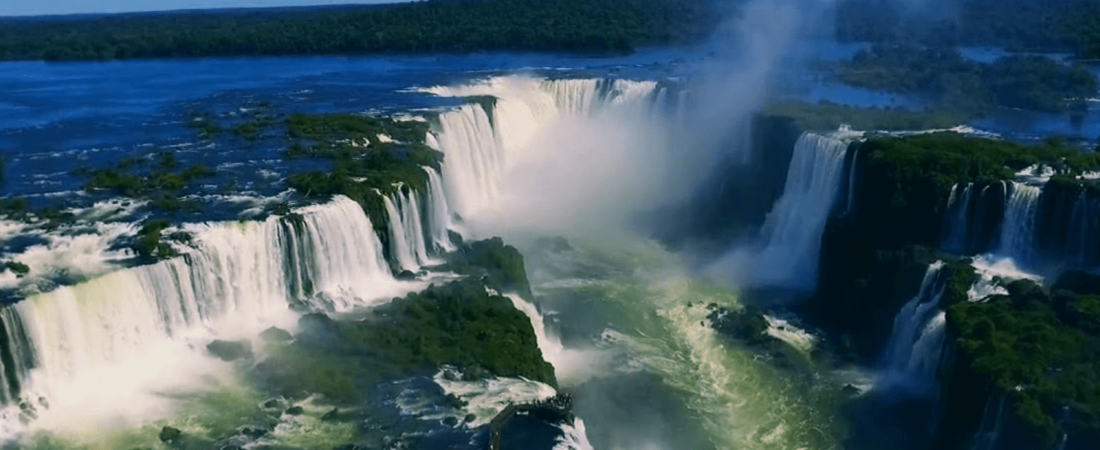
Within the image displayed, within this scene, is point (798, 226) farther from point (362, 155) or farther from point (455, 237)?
point (362, 155)

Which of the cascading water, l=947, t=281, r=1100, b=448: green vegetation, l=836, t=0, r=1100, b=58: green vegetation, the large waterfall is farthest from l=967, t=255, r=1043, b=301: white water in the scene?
l=836, t=0, r=1100, b=58: green vegetation

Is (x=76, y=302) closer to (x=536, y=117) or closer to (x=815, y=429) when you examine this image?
(x=815, y=429)

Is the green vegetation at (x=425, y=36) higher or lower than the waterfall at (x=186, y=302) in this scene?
higher

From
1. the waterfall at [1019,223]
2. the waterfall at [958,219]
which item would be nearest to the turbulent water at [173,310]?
the waterfall at [958,219]

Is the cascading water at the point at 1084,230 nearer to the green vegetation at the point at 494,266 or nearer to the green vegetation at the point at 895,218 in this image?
the green vegetation at the point at 895,218

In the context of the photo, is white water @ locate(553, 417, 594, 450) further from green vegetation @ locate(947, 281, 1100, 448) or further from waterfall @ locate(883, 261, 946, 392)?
waterfall @ locate(883, 261, 946, 392)

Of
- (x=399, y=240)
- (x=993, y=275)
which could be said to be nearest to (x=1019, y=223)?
(x=993, y=275)
